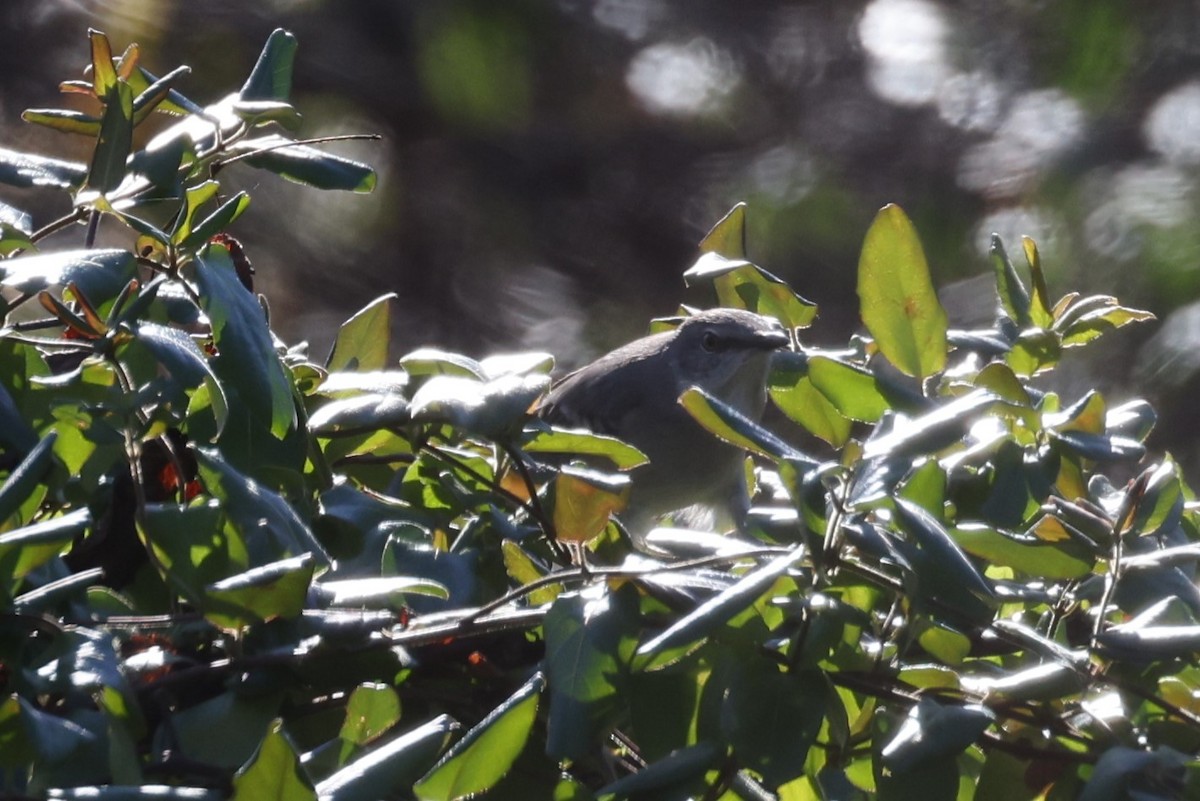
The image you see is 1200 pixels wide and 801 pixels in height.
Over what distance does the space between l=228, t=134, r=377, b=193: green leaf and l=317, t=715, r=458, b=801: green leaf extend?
0.51 metres

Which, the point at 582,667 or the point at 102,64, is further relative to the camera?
the point at 102,64

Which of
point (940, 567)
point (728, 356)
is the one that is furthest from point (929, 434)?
point (728, 356)

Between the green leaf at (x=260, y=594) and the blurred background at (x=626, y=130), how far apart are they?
3.54 metres

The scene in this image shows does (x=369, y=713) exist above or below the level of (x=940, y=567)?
below

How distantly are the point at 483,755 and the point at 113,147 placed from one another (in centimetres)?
49

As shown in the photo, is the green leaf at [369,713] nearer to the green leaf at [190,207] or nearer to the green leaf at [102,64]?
the green leaf at [190,207]

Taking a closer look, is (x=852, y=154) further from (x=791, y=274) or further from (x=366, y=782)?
(x=366, y=782)

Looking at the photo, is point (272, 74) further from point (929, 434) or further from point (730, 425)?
Result: point (929, 434)

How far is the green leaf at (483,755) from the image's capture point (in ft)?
2.55

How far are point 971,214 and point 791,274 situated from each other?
62cm

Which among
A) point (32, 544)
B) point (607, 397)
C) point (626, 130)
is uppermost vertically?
point (32, 544)

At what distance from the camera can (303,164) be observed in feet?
3.74

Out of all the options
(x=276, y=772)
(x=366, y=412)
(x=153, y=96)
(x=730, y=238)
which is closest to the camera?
(x=276, y=772)

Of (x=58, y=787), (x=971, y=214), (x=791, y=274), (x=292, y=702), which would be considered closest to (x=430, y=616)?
Answer: (x=292, y=702)
